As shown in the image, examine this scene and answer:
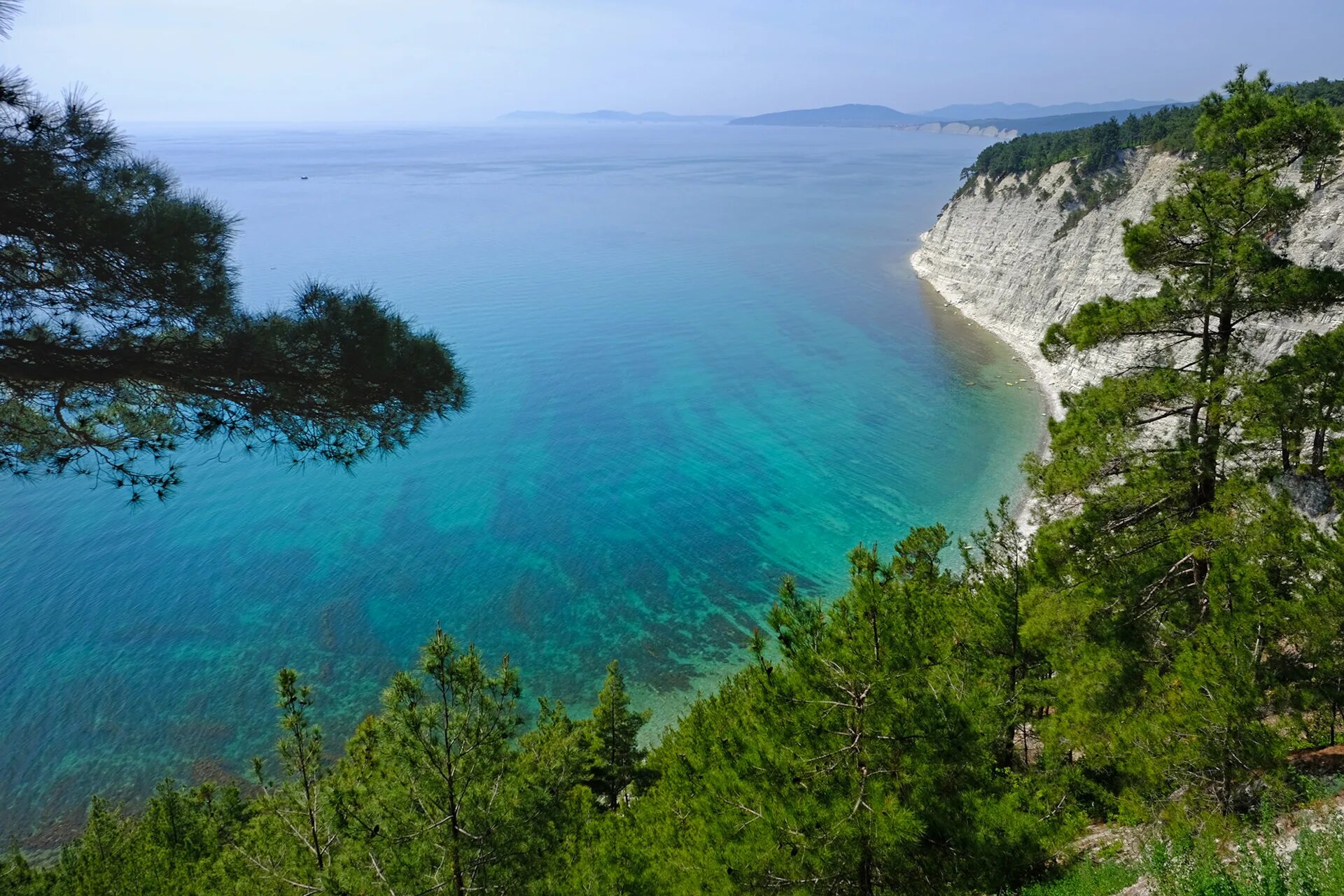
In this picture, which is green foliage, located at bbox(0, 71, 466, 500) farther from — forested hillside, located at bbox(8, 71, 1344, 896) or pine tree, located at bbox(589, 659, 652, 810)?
pine tree, located at bbox(589, 659, 652, 810)

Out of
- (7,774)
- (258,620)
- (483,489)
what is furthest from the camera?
(483,489)

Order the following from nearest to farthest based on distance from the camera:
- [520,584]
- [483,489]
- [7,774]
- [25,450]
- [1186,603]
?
[25,450] → [1186,603] → [7,774] → [520,584] → [483,489]

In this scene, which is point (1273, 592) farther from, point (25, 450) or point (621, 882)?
point (25, 450)

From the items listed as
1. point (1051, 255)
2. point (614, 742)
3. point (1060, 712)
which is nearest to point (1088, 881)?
point (1060, 712)

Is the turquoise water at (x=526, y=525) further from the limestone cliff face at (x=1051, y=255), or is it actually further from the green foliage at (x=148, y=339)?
the green foliage at (x=148, y=339)

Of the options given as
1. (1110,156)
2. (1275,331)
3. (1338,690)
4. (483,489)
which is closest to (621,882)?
(1338,690)

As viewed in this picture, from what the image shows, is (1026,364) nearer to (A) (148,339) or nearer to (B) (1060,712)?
(B) (1060,712)

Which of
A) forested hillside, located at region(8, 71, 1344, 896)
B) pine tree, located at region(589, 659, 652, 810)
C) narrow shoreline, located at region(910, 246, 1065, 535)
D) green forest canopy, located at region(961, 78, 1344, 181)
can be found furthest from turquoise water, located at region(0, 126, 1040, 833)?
green forest canopy, located at region(961, 78, 1344, 181)

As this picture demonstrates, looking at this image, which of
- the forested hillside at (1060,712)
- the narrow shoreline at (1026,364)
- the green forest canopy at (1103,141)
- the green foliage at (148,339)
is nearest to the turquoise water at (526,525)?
the narrow shoreline at (1026,364)
